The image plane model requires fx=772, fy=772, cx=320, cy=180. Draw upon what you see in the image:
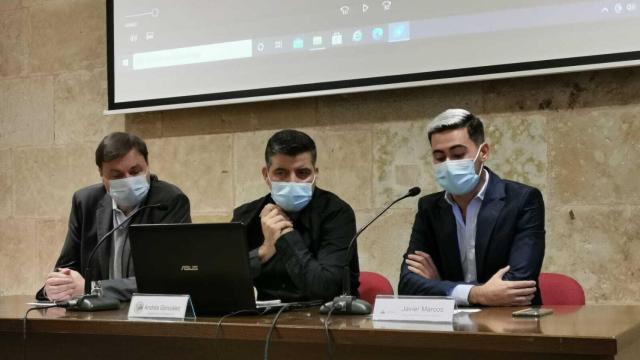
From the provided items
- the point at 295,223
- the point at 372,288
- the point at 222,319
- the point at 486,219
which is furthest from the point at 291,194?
the point at 222,319

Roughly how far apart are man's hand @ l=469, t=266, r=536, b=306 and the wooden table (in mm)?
120

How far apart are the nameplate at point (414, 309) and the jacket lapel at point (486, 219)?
2.74ft

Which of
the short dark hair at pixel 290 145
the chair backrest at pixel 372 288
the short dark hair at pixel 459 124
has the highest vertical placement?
the short dark hair at pixel 459 124

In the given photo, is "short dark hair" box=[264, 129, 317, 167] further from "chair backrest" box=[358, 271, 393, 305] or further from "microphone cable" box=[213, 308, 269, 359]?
"microphone cable" box=[213, 308, 269, 359]

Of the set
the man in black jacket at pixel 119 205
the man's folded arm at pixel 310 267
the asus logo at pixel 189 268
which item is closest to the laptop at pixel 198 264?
the asus logo at pixel 189 268

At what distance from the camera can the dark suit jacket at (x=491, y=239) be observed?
2.66 m

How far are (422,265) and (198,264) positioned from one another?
0.91m

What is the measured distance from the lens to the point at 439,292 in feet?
8.59

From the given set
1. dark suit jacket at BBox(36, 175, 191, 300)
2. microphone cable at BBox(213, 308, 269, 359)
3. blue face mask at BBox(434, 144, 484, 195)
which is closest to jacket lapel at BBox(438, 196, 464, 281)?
blue face mask at BBox(434, 144, 484, 195)

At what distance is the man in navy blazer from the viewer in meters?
2.72

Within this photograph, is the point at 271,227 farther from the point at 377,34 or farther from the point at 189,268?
the point at 377,34

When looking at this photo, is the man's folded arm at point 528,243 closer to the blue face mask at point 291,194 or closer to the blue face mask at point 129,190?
the blue face mask at point 291,194

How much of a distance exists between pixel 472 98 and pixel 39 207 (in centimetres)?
275

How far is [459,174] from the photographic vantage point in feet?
9.34
